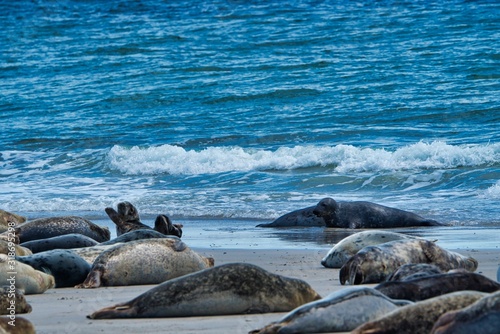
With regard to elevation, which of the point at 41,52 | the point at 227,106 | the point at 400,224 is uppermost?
the point at 41,52

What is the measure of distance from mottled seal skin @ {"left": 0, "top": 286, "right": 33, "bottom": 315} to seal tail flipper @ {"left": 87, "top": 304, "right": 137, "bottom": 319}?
0.34m

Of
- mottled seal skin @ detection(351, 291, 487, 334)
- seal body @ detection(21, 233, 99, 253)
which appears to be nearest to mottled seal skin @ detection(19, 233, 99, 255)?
seal body @ detection(21, 233, 99, 253)

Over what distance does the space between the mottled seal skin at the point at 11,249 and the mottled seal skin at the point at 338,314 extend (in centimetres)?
243

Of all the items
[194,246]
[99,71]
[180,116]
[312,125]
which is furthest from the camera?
[99,71]

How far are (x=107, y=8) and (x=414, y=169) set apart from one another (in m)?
18.6

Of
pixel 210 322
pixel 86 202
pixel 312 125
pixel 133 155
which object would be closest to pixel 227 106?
pixel 312 125

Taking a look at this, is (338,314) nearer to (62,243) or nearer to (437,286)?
(437,286)

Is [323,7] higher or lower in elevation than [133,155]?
higher

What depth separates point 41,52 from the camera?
977 inches

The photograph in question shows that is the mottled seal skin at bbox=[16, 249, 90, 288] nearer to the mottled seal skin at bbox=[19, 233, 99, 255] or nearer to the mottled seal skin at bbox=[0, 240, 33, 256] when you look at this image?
the mottled seal skin at bbox=[0, 240, 33, 256]

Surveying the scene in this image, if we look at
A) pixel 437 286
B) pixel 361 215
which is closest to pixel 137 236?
pixel 437 286

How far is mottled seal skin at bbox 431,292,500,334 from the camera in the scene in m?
2.59

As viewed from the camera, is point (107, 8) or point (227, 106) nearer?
point (227, 106)

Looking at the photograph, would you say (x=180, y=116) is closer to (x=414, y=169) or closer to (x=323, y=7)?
(x=414, y=169)
